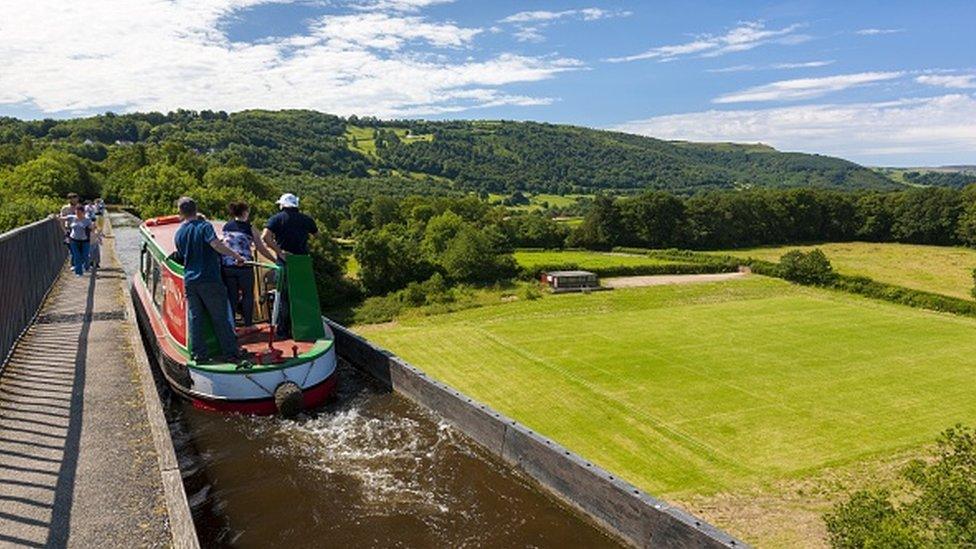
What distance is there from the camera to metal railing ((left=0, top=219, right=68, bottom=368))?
34.4 ft

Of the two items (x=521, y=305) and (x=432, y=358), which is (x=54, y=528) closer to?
(x=432, y=358)

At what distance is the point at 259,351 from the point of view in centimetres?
987

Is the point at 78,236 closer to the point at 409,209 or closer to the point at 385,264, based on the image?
the point at 385,264

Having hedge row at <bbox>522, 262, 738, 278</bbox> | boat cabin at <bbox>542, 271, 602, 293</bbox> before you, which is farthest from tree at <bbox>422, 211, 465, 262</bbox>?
boat cabin at <bbox>542, 271, 602, 293</bbox>

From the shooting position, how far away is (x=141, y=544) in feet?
17.6

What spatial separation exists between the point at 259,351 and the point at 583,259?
7322 centimetres

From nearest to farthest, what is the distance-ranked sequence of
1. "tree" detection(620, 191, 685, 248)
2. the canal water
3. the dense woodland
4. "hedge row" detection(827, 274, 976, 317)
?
1. the canal water
2. "hedge row" detection(827, 274, 976, 317)
3. the dense woodland
4. "tree" detection(620, 191, 685, 248)

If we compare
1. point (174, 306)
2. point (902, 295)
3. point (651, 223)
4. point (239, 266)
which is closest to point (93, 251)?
point (174, 306)

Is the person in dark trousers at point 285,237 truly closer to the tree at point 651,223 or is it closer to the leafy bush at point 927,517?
the leafy bush at point 927,517

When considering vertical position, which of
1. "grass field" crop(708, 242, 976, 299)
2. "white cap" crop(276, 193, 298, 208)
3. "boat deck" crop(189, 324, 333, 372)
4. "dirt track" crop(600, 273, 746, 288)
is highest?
"white cap" crop(276, 193, 298, 208)

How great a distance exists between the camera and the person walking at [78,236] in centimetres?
1850

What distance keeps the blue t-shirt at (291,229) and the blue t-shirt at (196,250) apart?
1.33 metres

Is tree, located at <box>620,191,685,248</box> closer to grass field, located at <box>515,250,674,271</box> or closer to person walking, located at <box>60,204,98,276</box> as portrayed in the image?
grass field, located at <box>515,250,674,271</box>

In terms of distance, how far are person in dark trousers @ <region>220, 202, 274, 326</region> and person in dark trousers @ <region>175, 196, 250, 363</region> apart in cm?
115
